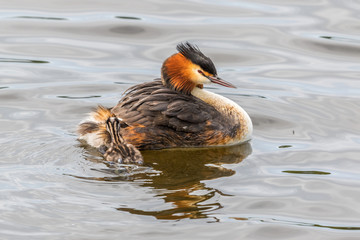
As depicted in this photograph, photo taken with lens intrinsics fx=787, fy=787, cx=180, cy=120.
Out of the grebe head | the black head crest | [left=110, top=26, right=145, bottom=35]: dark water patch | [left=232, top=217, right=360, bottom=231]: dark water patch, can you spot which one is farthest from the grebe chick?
[left=110, top=26, right=145, bottom=35]: dark water patch

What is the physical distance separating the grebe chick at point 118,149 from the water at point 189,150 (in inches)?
5.3

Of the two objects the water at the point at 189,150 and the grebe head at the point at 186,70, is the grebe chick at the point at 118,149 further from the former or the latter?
the grebe head at the point at 186,70

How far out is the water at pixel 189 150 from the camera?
6.97 metres

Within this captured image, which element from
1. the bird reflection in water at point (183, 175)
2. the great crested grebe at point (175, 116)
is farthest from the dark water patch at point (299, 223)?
the great crested grebe at point (175, 116)

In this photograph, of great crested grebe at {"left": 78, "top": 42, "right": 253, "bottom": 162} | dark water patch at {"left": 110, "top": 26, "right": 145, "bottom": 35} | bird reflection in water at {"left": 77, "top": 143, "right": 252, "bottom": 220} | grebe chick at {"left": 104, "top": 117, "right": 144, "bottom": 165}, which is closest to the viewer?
bird reflection in water at {"left": 77, "top": 143, "right": 252, "bottom": 220}

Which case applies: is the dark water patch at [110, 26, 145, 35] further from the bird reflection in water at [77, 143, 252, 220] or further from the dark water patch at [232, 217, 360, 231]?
the dark water patch at [232, 217, 360, 231]

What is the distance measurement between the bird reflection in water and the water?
0.07 feet

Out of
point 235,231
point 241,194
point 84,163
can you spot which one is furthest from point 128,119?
point 235,231

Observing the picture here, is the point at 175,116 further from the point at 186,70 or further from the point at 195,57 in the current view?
the point at 195,57

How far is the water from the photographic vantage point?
6973 mm

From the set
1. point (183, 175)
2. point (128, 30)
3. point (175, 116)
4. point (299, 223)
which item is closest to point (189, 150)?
point (175, 116)

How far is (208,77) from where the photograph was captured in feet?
29.6

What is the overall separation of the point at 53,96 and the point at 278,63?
154 inches

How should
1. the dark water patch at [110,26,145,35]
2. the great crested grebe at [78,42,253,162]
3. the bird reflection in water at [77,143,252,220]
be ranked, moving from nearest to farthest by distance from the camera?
the bird reflection in water at [77,143,252,220]
the great crested grebe at [78,42,253,162]
the dark water patch at [110,26,145,35]
